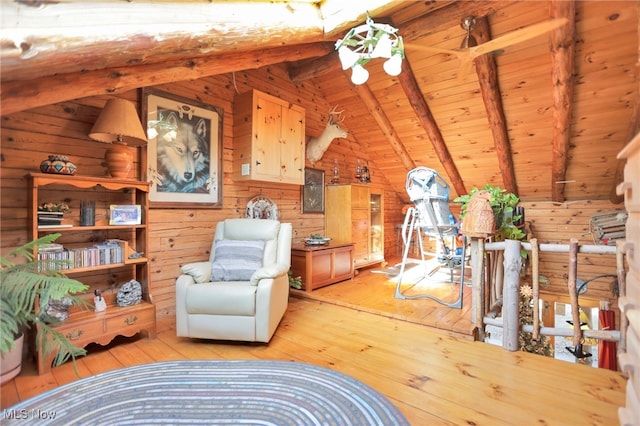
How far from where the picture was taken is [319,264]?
12.4 ft

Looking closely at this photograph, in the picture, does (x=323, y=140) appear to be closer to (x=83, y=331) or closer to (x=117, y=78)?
(x=117, y=78)

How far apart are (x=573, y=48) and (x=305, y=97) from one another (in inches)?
124

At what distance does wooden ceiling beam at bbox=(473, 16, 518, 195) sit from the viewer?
3.14 m

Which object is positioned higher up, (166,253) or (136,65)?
(136,65)

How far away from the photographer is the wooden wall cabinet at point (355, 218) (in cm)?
446

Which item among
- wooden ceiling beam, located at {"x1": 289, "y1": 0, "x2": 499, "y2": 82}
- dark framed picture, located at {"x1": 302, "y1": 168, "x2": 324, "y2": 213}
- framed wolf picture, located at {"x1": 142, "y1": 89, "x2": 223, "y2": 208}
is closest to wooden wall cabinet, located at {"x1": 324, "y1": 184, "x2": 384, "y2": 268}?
dark framed picture, located at {"x1": 302, "y1": 168, "x2": 324, "y2": 213}

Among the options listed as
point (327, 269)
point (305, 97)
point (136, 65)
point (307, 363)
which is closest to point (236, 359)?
point (307, 363)

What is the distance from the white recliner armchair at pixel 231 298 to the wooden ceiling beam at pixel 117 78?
1.43 metres

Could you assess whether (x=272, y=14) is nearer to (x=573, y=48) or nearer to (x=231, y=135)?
(x=231, y=135)

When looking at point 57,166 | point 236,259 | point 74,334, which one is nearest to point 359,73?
point 236,259

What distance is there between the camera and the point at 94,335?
2.14m

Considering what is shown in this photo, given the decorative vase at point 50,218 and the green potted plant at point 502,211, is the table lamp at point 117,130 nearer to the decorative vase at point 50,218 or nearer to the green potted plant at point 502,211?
the decorative vase at point 50,218

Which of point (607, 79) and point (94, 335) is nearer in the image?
point (94, 335)

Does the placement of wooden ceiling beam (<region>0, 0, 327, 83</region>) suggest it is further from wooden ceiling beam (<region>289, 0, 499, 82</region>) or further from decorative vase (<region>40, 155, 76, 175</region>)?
wooden ceiling beam (<region>289, 0, 499, 82</region>)
